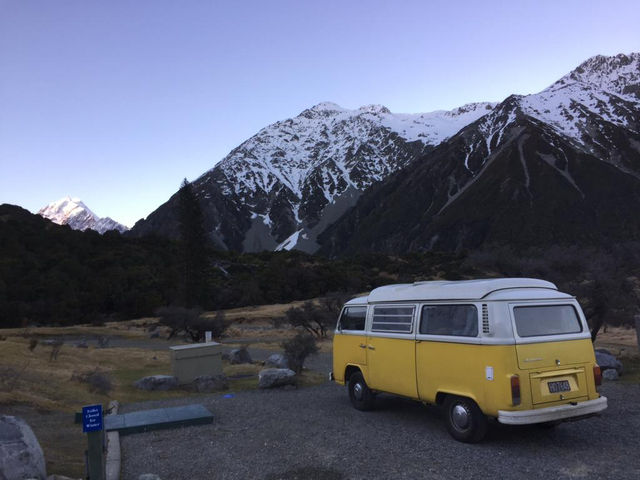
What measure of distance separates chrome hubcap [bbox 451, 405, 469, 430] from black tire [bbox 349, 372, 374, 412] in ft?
9.05

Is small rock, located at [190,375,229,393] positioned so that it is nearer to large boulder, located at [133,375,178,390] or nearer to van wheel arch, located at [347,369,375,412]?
large boulder, located at [133,375,178,390]

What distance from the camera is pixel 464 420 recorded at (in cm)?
841

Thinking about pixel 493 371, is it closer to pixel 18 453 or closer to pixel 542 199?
pixel 18 453

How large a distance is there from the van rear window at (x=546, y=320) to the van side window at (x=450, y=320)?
0.70 metres

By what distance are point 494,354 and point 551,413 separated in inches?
49.4

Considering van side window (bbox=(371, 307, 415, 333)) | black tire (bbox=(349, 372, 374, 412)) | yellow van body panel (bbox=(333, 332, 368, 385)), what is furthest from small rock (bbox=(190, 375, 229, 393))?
van side window (bbox=(371, 307, 415, 333))

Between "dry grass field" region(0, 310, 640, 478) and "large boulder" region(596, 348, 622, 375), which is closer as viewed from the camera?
"dry grass field" region(0, 310, 640, 478)

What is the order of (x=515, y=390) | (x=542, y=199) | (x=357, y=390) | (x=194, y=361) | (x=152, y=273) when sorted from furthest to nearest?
(x=542, y=199)
(x=152, y=273)
(x=194, y=361)
(x=357, y=390)
(x=515, y=390)

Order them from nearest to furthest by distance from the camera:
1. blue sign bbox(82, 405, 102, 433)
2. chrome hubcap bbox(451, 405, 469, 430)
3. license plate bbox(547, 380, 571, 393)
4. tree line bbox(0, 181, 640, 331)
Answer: blue sign bbox(82, 405, 102, 433), license plate bbox(547, 380, 571, 393), chrome hubcap bbox(451, 405, 469, 430), tree line bbox(0, 181, 640, 331)

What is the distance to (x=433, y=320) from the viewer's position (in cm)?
922

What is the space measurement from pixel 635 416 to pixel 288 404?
7674 mm

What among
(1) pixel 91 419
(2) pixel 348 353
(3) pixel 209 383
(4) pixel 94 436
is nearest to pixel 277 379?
(3) pixel 209 383

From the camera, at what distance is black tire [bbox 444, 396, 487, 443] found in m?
8.16

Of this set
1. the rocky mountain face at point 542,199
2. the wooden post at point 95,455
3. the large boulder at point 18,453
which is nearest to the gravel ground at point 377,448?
the wooden post at point 95,455
